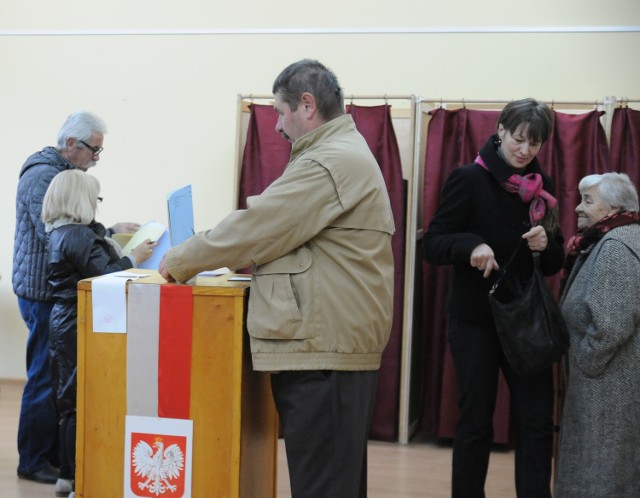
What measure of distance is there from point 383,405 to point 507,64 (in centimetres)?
197

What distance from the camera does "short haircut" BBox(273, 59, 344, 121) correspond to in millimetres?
2312

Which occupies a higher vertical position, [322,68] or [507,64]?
[507,64]

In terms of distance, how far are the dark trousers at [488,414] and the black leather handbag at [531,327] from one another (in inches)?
4.1

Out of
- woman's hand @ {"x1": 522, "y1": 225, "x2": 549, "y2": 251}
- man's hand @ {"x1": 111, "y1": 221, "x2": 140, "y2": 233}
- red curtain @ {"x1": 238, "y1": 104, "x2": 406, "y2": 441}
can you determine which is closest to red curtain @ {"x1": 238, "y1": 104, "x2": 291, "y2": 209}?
red curtain @ {"x1": 238, "y1": 104, "x2": 406, "y2": 441}

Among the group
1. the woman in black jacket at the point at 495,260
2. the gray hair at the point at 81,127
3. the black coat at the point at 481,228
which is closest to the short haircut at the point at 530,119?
the woman in black jacket at the point at 495,260

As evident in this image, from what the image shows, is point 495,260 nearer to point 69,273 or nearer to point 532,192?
point 532,192

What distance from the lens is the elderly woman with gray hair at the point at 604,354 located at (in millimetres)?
2793

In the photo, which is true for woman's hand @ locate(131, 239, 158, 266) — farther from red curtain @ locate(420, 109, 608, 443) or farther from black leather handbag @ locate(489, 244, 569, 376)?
red curtain @ locate(420, 109, 608, 443)

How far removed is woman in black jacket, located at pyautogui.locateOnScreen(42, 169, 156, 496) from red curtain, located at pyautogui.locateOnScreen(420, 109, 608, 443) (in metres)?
1.58

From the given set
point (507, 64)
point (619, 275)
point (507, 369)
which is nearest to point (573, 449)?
point (507, 369)

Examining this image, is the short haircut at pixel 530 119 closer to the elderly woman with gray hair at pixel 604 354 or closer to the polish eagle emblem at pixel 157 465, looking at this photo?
the elderly woman with gray hair at pixel 604 354

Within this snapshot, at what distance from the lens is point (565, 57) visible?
15.7 ft

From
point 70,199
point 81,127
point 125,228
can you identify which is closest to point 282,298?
point 70,199

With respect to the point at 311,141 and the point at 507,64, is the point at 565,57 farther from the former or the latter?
the point at 311,141
